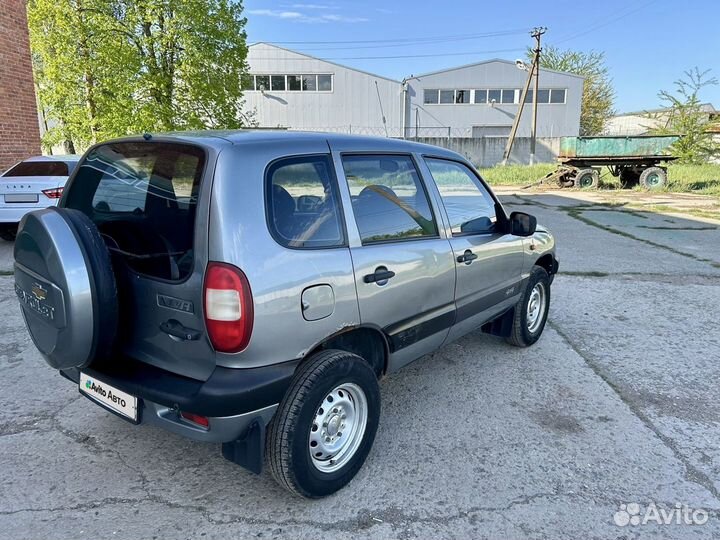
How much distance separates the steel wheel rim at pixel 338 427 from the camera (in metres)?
2.37

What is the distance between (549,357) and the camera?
4156 mm

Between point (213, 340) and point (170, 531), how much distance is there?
925 mm

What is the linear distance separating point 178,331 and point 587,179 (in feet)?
66.7

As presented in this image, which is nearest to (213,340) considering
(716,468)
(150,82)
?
(716,468)

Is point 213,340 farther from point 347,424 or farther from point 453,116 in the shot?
point 453,116

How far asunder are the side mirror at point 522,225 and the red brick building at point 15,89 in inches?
422

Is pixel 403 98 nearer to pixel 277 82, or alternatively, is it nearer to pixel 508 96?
pixel 508 96

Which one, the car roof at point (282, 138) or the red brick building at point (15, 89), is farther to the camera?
the red brick building at point (15, 89)

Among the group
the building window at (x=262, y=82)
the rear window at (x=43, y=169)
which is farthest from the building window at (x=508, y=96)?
the rear window at (x=43, y=169)

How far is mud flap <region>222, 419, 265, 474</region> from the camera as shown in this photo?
2.11 meters

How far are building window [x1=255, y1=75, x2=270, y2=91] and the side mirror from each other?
34587 millimetres

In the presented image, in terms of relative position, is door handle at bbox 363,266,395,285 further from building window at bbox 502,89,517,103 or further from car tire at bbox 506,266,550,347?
building window at bbox 502,89,517,103

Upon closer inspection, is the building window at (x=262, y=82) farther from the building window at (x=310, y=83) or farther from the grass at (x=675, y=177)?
the grass at (x=675, y=177)

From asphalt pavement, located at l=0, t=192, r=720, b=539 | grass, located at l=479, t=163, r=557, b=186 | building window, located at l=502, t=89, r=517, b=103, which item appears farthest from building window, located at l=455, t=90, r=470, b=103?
asphalt pavement, located at l=0, t=192, r=720, b=539
